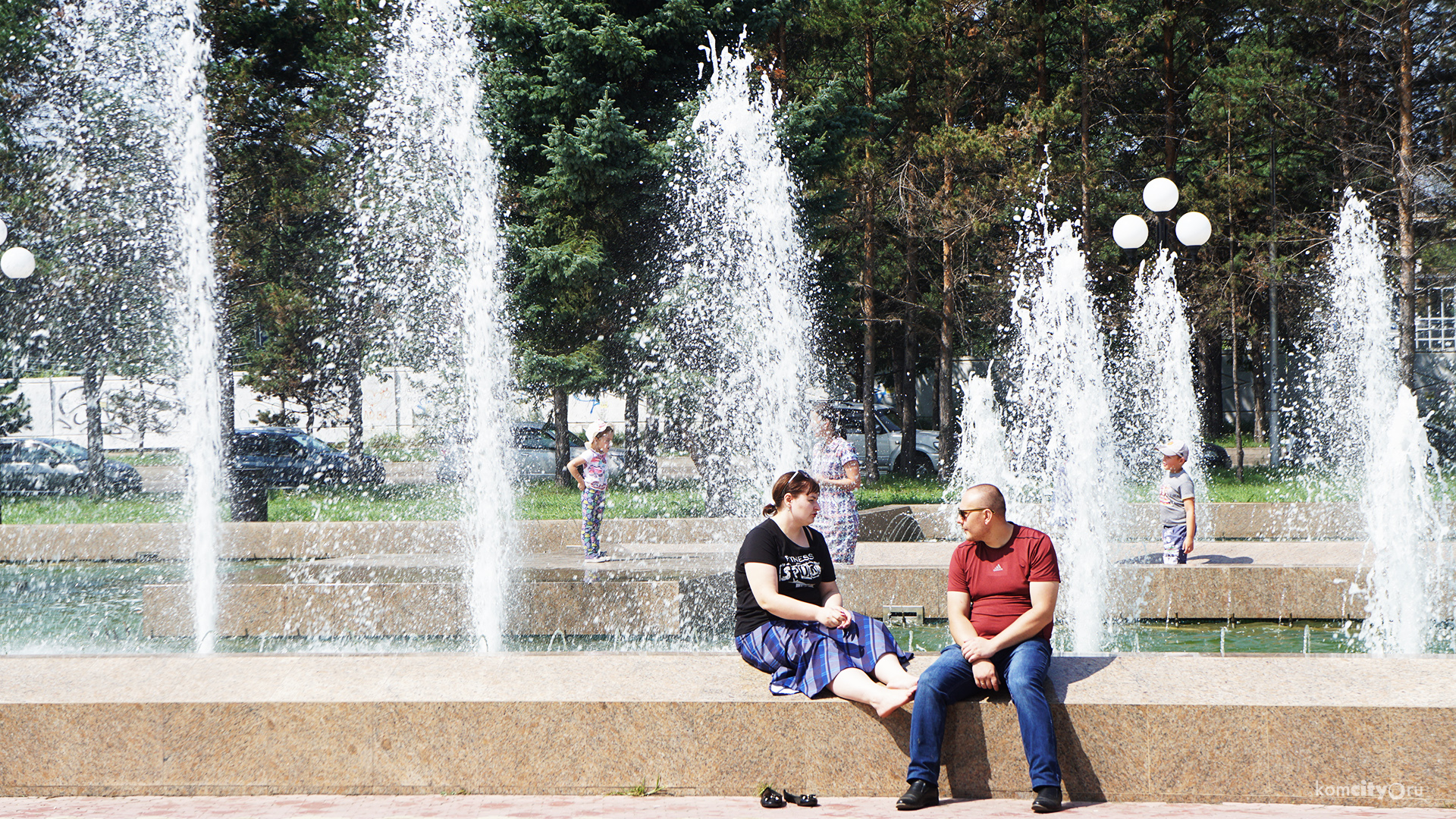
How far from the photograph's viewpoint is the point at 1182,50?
2761cm

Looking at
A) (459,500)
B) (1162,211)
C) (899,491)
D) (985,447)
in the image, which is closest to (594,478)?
(985,447)

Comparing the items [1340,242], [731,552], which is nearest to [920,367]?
[1340,242]

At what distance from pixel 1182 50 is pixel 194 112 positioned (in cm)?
2312

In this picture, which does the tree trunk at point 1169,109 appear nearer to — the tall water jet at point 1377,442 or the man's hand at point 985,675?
the tall water jet at point 1377,442

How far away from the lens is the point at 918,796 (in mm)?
4016

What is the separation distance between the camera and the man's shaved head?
4.48 metres

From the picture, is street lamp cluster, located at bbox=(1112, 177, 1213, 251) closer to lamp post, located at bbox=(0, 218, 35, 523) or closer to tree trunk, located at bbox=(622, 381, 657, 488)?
tree trunk, located at bbox=(622, 381, 657, 488)

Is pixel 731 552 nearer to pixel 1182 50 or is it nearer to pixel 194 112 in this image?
pixel 194 112

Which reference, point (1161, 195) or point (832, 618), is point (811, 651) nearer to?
point (832, 618)

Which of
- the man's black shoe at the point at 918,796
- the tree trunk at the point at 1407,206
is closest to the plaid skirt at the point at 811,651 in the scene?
the man's black shoe at the point at 918,796

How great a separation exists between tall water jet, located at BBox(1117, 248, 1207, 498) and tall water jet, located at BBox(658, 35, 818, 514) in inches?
278

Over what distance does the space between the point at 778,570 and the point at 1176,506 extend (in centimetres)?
502

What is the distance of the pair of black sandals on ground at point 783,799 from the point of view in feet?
13.4

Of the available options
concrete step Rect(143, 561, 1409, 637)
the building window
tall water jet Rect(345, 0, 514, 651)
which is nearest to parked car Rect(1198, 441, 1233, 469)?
the building window
